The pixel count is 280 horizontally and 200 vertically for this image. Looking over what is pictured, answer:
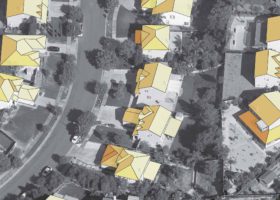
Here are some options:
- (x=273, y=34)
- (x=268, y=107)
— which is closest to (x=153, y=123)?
(x=268, y=107)

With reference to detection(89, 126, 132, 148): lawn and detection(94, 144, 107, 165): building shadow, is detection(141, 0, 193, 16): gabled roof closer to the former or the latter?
detection(89, 126, 132, 148): lawn

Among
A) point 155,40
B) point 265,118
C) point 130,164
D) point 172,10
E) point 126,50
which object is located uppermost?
point 172,10

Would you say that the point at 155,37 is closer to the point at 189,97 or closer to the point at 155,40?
the point at 155,40

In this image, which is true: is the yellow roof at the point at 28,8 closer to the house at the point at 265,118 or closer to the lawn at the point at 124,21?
the lawn at the point at 124,21

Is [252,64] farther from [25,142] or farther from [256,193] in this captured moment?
[25,142]

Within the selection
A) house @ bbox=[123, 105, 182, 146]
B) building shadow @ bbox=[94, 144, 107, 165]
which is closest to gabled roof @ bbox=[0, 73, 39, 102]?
building shadow @ bbox=[94, 144, 107, 165]
